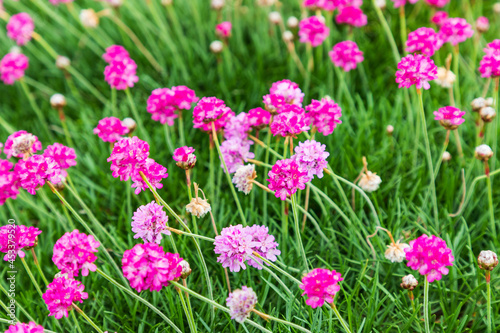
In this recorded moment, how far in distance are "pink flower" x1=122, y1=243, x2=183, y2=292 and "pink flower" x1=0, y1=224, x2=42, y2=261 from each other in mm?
484

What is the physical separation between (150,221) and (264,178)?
103 cm

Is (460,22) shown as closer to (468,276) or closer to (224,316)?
(468,276)

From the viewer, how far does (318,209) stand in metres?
2.42

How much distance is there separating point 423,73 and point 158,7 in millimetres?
2555

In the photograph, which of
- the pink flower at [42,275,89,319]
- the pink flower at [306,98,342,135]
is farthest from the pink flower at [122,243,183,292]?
the pink flower at [306,98,342,135]

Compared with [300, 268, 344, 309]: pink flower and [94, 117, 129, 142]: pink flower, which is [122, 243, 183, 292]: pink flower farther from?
[94, 117, 129, 142]: pink flower


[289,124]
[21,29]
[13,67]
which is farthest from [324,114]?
[21,29]

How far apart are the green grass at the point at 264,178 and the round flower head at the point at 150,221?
0.42m

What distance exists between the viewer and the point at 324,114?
186 cm

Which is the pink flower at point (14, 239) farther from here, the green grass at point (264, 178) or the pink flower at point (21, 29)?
the pink flower at point (21, 29)

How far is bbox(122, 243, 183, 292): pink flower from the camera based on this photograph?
51.7 inches

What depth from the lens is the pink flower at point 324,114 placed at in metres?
1.85

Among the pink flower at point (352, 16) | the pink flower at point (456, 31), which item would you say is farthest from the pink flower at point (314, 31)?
the pink flower at point (456, 31)

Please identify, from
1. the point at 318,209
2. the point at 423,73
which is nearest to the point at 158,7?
the point at 318,209
